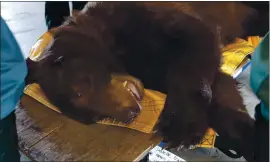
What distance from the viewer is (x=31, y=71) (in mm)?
821

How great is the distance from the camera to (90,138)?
75 cm

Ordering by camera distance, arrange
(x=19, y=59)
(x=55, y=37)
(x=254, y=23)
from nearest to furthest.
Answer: (x=19, y=59) < (x=55, y=37) < (x=254, y=23)

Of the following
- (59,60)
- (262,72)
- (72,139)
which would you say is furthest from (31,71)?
(262,72)

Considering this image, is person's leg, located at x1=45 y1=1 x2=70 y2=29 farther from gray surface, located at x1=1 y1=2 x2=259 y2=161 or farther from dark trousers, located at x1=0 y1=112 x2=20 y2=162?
dark trousers, located at x1=0 y1=112 x2=20 y2=162

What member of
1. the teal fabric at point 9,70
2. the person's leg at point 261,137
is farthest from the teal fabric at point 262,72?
the teal fabric at point 9,70

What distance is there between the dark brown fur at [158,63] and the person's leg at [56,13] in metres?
0.08

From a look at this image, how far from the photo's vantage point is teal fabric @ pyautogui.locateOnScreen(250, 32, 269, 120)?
0.60 meters

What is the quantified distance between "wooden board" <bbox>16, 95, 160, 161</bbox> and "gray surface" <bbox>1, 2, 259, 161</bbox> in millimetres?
86

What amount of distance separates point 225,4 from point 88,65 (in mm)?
361

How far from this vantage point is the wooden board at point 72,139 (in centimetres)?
72

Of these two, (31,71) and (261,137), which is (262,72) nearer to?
(261,137)

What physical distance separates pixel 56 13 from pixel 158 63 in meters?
0.29

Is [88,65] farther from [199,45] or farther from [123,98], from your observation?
[199,45]

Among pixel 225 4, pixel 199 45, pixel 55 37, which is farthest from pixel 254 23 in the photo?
pixel 55 37
